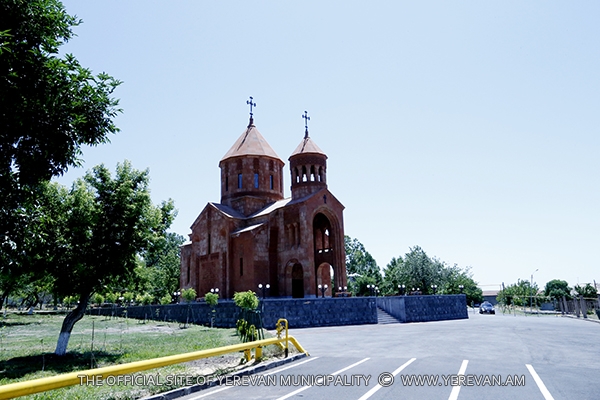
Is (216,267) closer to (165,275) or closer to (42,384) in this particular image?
(165,275)

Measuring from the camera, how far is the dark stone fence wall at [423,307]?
2814 cm

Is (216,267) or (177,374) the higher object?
(216,267)

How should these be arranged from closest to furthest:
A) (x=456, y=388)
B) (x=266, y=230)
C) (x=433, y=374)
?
(x=456, y=388) < (x=433, y=374) < (x=266, y=230)

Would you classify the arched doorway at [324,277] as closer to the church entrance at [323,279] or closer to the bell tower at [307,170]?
the church entrance at [323,279]

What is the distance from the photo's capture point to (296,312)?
76.7ft

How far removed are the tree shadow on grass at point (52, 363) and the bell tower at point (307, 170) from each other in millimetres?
22632

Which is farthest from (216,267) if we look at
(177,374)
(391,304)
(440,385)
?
(440,385)

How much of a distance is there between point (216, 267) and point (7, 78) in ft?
84.9

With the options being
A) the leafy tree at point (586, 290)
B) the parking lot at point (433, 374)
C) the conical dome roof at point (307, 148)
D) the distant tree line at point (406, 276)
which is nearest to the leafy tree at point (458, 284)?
the distant tree line at point (406, 276)

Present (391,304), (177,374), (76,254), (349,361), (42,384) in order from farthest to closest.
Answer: (391,304) < (76,254) < (349,361) < (177,374) < (42,384)

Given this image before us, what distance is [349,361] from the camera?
34.0ft

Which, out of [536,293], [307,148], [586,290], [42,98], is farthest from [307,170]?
[536,293]

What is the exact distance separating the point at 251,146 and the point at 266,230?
873 centimetres

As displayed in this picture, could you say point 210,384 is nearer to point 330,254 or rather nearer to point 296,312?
point 296,312
